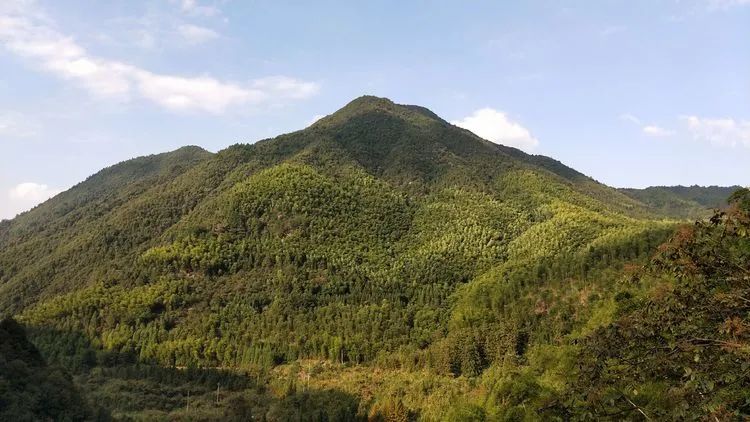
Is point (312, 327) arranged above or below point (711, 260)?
below

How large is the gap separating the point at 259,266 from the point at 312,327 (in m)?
36.1

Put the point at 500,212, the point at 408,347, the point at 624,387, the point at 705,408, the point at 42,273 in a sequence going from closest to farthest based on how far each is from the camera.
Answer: the point at 705,408 < the point at 624,387 < the point at 408,347 < the point at 42,273 < the point at 500,212

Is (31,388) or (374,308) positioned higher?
(31,388)

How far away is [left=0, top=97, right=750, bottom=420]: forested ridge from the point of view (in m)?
10.5

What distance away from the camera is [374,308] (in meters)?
136

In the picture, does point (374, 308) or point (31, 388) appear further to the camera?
point (374, 308)

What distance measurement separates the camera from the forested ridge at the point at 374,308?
10.5 m

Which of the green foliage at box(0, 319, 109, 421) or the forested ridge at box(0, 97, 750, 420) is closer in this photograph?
the forested ridge at box(0, 97, 750, 420)

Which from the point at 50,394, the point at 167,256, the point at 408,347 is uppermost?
the point at 167,256

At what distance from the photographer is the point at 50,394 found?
59.2m

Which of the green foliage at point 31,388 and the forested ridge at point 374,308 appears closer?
the forested ridge at point 374,308

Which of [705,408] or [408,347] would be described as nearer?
[705,408]

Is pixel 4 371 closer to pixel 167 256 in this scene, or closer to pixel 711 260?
pixel 711 260

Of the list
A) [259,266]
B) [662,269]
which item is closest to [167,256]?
[259,266]
